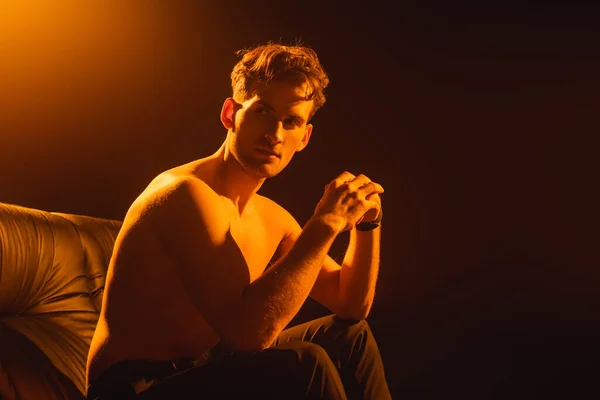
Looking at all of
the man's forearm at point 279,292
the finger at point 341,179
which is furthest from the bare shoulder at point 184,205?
the finger at point 341,179

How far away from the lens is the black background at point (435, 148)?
1.81 m

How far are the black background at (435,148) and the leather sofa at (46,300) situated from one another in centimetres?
38

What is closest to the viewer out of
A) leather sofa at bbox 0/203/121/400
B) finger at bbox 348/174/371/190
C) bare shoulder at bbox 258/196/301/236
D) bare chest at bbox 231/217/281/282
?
leather sofa at bbox 0/203/121/400

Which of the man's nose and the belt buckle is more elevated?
the man's nose

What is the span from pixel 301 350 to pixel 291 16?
127 cm

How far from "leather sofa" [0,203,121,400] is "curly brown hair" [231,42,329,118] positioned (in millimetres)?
524

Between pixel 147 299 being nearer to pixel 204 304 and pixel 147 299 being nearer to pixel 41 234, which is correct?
pixel 204 304

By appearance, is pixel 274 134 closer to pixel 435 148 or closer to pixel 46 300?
pixel 46 300

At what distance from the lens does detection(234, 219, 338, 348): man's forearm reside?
3.29 ft

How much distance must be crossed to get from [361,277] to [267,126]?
423 mm

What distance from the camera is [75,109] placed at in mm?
1742

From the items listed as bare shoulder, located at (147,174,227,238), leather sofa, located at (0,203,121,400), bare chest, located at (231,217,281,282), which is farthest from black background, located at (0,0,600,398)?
bare shoulder, located at (147,174,227,238)

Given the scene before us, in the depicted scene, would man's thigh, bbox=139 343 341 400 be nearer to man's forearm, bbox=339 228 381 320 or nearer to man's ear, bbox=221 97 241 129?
man's forearm, bbox=339 228 381 320

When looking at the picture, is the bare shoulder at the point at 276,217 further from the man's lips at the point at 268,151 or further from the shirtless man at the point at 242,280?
the man's lips at the point at 268,151
